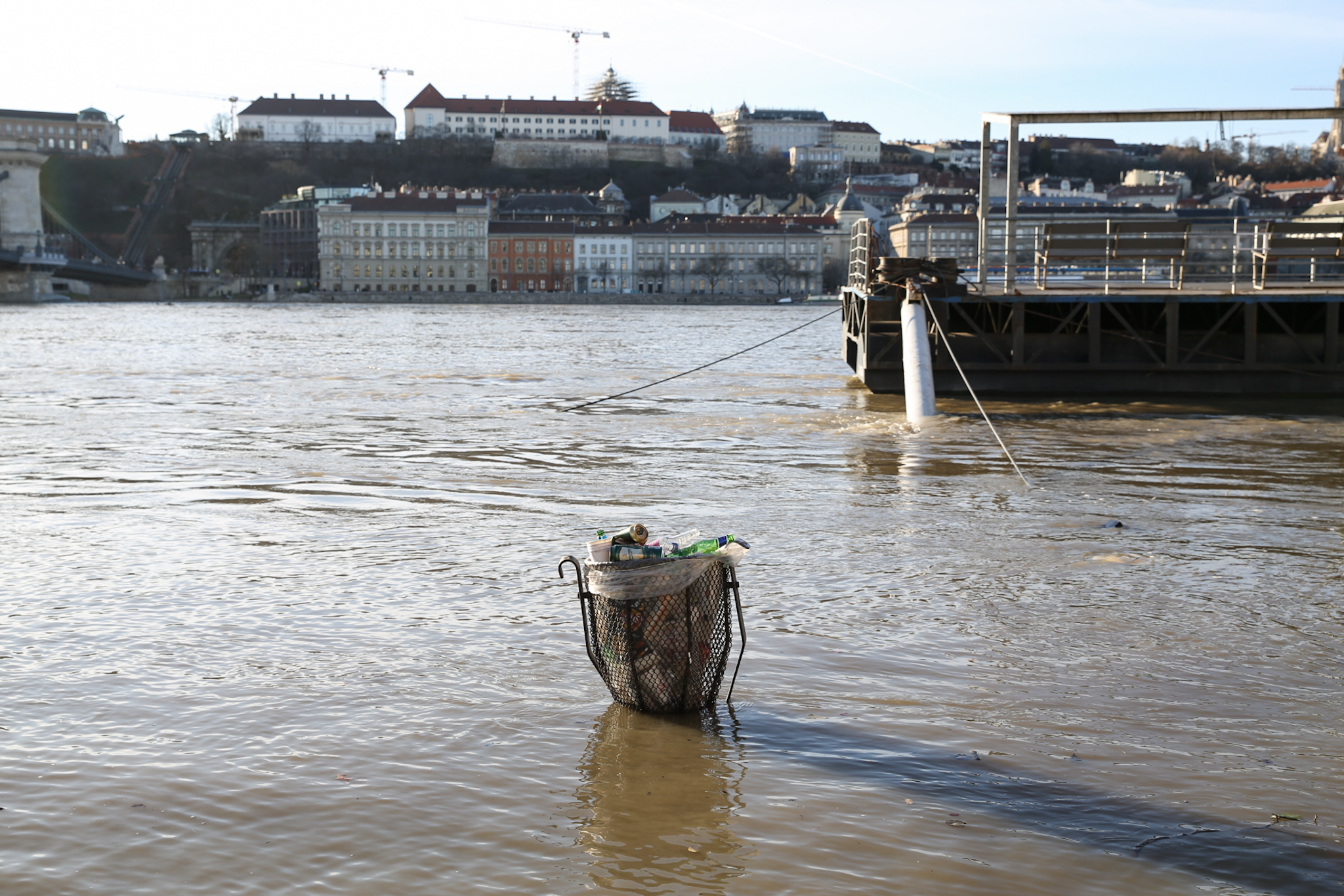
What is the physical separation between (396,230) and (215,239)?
86.8 feet

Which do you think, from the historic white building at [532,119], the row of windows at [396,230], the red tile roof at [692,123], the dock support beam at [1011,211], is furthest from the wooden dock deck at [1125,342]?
the red tile roof at [692,123]

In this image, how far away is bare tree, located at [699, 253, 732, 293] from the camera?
128 meters

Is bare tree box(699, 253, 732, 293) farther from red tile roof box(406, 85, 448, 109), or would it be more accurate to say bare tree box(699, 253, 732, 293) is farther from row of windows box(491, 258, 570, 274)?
red tile roof box(406, 85, 448, 109)

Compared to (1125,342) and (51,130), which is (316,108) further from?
(1125,342)

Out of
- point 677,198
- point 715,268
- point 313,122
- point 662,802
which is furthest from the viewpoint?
point 313,122

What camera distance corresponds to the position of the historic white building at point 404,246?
127062mm

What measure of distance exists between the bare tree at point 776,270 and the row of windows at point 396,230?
2586 centimetres

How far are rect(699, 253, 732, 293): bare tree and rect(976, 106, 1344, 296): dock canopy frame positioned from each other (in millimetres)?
108741

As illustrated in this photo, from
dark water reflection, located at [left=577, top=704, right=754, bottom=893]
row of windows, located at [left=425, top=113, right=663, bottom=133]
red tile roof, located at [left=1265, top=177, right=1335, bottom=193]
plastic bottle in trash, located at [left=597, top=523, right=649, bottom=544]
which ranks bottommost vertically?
dark water reflection, located at [left=577, top=704, right=754, bottom=893]

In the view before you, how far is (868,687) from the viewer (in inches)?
226

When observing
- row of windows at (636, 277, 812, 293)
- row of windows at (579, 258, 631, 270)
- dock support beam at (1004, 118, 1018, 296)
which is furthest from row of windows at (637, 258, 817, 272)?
dock support beam at (1004, 118, 1018, 296)

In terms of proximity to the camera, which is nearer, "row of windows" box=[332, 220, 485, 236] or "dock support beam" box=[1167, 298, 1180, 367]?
"dock support beam" box=[1167, 298, 1180, 367]

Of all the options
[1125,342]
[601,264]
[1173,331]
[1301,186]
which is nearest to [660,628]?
[1173,331]

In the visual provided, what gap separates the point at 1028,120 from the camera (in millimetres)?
19875
